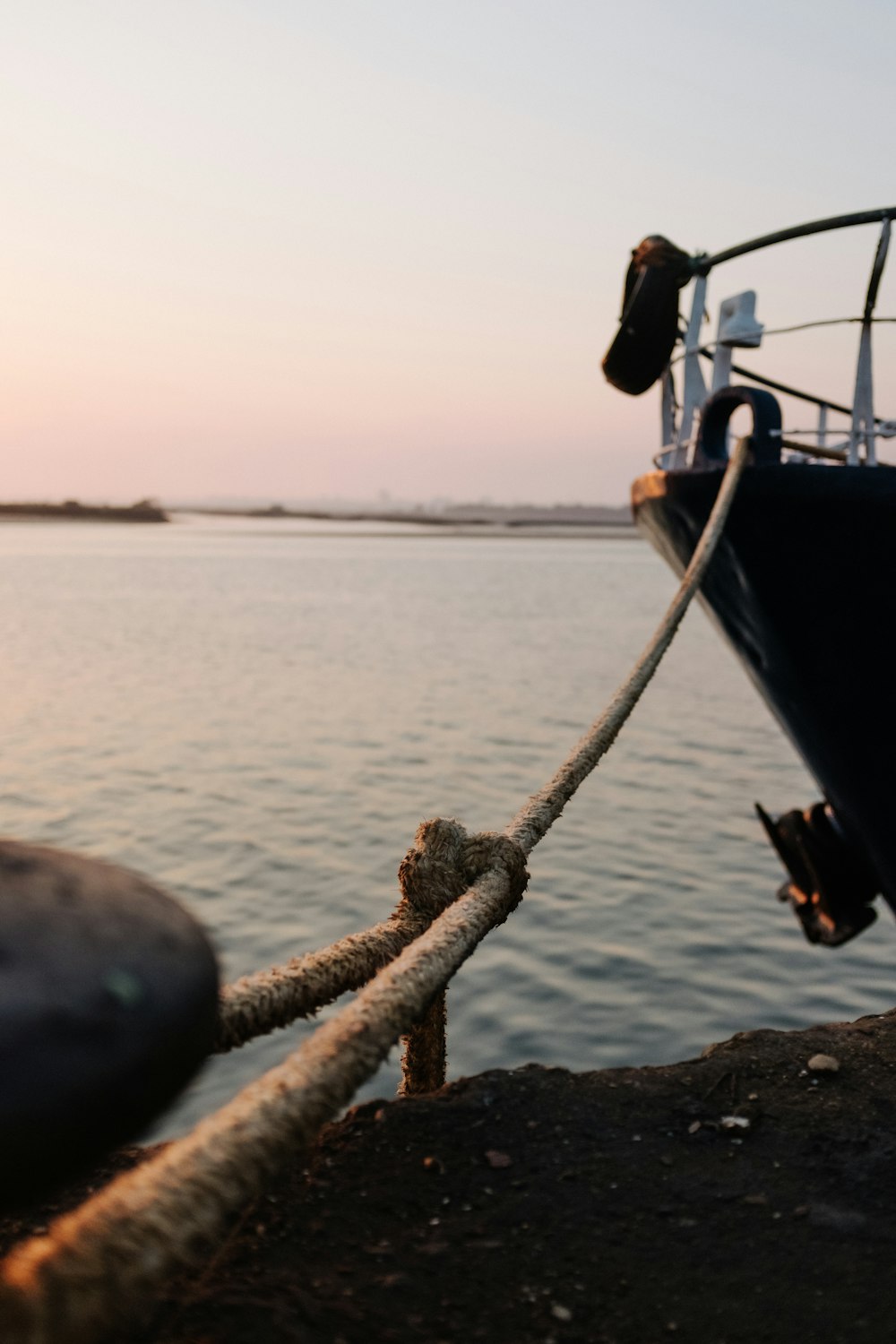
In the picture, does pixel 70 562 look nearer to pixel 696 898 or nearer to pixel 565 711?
pixel 565 711

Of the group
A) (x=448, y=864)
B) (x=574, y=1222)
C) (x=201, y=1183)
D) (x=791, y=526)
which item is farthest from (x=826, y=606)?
(x=201, y=1183)

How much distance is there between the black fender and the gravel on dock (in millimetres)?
3841

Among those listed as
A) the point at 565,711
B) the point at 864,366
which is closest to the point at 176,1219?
the point at 864,366

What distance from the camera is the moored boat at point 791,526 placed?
15.4 feet

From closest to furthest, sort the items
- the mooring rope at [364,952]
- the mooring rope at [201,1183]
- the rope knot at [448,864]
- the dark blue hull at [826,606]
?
the mooring rope at [201,1183]
the mooring rope at [364,952]
the rope knot at [448,864]
the dark blue hull at [826,606]

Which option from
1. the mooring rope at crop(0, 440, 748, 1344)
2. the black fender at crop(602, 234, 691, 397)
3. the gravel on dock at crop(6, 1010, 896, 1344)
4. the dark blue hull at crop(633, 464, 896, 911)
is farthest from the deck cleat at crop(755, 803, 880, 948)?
the mooring rope at crop(0, 440, 748, 1344)

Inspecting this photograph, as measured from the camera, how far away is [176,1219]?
4.53 ft

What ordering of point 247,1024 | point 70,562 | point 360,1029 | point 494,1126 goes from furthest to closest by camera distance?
point 70,562 < point 494,1126 < point 247,1024 < point 360,1029

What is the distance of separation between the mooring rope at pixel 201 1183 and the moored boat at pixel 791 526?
2.78m

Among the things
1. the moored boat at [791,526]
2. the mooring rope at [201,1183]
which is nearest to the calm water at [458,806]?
the mooring rope at [201,1183]

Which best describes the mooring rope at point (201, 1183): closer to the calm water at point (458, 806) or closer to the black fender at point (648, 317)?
the calm water at point (458, 806)

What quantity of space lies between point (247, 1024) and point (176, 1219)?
2.54 feet

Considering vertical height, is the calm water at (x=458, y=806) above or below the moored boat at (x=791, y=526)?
below

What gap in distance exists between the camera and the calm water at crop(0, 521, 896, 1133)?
6.73 metres
